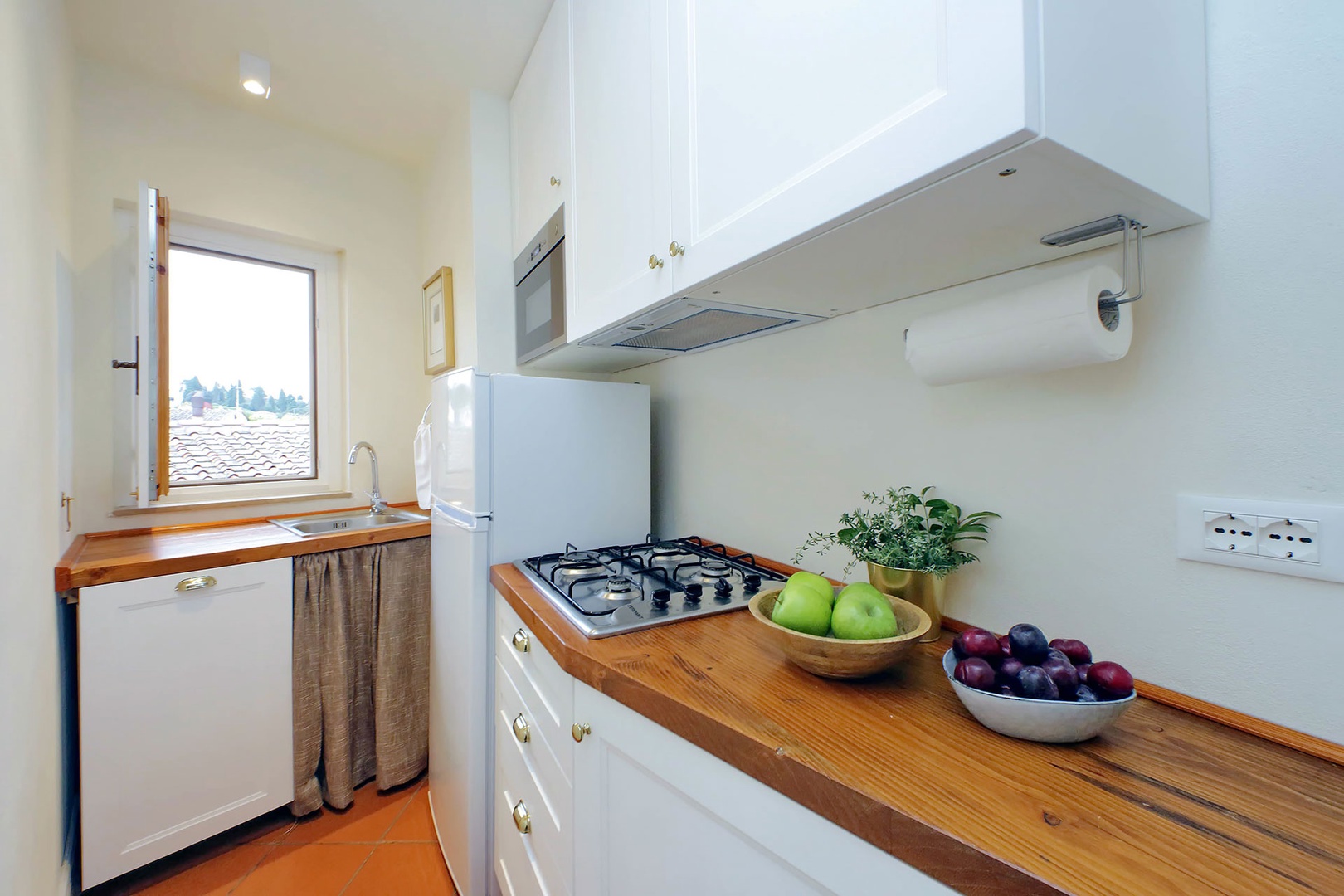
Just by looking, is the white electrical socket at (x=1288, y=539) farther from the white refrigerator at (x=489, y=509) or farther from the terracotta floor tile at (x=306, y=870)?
the terracotta floor tile at (x=306, y=870)

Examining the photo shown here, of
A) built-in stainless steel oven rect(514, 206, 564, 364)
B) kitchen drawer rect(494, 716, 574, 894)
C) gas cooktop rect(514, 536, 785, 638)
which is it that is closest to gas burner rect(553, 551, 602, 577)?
gas cooktop rect(514, 536, 785, 638)

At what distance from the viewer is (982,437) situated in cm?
88

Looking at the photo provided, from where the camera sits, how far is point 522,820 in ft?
3.70

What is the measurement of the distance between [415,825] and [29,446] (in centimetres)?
154

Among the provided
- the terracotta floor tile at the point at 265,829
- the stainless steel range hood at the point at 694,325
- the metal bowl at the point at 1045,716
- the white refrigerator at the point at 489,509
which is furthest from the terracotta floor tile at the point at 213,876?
the metal bowl at the point at 1045,716

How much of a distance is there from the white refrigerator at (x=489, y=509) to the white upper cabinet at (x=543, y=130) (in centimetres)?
57

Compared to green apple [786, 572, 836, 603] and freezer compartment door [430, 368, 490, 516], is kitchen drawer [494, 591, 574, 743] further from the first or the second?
green apple [786, 572, 836, 603]

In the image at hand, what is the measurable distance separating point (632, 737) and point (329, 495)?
224 cm

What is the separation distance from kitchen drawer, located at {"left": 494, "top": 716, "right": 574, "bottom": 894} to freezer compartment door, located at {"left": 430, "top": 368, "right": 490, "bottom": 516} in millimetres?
602

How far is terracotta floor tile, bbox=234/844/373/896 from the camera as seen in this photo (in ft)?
4.91

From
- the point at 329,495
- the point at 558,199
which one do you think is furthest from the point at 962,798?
the point at 329,495

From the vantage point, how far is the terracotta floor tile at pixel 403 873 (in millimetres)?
1504

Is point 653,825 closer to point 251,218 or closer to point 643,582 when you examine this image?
point 643,582

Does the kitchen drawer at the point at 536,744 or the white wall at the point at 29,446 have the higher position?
the white wall at the point at 29,446
